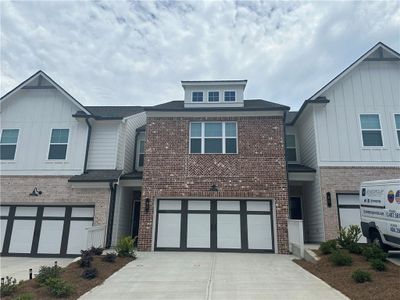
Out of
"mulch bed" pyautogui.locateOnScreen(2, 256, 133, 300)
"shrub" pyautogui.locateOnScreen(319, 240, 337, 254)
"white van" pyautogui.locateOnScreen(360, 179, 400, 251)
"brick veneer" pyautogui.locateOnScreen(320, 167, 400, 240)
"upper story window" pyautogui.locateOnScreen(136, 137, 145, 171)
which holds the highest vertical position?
"upper story window" pyautogui.locateOnScreen(136, 137, 145, 171)

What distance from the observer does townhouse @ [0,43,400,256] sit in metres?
13.0

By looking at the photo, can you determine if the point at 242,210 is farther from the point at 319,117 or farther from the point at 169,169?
the point at 319,117

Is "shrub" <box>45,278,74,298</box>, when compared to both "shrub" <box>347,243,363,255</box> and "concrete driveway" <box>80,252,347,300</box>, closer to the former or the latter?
"concrete driveway" <box>80,252,347,300</box>

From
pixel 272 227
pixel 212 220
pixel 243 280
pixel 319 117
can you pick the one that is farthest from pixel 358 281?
pixel 319 117

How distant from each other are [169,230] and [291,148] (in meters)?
8.51

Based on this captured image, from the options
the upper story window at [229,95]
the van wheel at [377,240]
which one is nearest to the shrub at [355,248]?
the van wheel at [377,240]

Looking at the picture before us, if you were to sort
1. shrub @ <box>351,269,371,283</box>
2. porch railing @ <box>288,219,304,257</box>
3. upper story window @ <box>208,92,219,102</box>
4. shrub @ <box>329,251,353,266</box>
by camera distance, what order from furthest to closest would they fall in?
1. upper story window @ <box>208,92,219,102</box>
2. porch railing @ <box>288,219,304,257</box>
3. shrub @ <box>329,251,353,266</box>
4. shrub @ <box>351,269,371,283</box>

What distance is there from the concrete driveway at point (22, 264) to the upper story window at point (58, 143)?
16.3 ft

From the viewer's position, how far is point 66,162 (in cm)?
1430

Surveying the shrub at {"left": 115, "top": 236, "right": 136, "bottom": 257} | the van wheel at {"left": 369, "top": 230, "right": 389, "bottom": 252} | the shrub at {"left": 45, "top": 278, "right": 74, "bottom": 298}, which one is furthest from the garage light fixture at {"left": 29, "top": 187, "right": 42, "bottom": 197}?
the van wheel at {"left": 369, "top": 230, "right": 389, "bottom": 252}

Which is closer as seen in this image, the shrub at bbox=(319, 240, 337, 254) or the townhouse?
the shrub at bbox=(319, 240, 337, 254)

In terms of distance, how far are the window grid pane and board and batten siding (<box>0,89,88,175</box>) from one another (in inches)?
555

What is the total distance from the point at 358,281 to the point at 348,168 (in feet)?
24.1

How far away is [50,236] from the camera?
13461 millimetres
